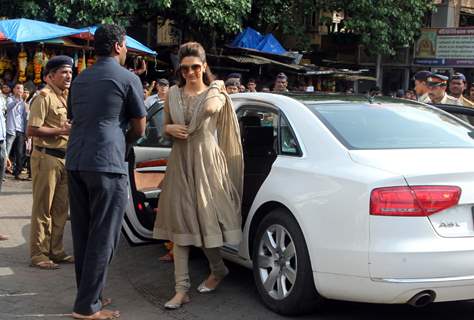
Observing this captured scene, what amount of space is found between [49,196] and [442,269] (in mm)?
3436

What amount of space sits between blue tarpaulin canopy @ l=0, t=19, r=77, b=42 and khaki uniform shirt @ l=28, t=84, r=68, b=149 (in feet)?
18.6

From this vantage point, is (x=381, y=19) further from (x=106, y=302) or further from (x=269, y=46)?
(x=106, y=302)

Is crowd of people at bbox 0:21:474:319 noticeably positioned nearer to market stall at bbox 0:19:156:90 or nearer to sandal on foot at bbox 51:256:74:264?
sandal on foot at bbox 51:256:74:264

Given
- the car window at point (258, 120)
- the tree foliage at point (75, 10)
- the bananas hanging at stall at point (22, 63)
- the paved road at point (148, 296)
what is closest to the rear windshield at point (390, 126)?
the car window at point (258, 120)

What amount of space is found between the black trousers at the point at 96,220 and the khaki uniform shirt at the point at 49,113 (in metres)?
1.32

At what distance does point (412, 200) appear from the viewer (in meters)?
3.75

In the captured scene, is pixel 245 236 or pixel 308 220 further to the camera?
pixel 245 236

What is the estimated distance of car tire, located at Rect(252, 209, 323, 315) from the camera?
13.9 feet

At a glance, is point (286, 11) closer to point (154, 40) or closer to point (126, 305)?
point (154, 40)

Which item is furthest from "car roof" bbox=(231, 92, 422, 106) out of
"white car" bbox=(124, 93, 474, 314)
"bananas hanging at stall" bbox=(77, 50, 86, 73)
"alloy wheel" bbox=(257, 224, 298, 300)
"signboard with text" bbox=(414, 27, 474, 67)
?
"signboard with text" bbox=(414, 27, 474, 67)

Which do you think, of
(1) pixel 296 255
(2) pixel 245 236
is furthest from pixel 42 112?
(1) pixel 296 255

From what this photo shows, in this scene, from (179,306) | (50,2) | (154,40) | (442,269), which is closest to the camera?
(442,269)

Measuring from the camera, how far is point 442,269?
3738 mm

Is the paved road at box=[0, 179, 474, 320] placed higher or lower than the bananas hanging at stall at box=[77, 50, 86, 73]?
lower
